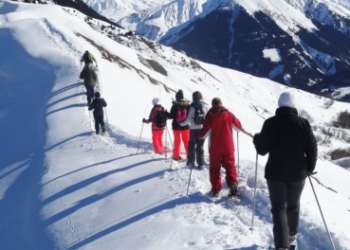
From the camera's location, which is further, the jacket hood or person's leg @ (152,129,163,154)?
person's leg @ (152,129,163,154)

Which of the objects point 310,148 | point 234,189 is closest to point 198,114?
point 234,189

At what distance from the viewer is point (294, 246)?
30.4ft

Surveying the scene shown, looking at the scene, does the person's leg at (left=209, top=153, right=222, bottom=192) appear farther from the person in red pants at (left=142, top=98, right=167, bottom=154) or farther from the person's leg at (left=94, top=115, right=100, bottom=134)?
the person's leg at (left=94, top=115, right=100, bottom=134)

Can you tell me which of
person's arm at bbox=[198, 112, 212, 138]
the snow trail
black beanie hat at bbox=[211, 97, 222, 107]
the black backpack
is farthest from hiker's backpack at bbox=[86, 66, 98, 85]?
black beanie hat at bbox=[211, 97, 222, 107]

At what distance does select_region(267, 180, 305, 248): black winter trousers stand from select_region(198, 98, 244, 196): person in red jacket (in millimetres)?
3071

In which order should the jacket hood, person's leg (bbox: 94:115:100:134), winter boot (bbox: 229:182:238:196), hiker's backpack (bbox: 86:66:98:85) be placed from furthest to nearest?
hiker's backpack (bbox: 86:66:98:85)
person's leg (bbox: 94:115:100:134)
winter boot (bbox: 229:182:238:196)
the jacket hood

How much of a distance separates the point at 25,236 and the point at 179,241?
418 centimetres

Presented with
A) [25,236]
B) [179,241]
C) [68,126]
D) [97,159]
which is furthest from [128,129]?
[179,241]

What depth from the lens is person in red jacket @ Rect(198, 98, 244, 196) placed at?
12.1 metres

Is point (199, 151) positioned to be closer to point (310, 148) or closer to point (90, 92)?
point (310, 148)

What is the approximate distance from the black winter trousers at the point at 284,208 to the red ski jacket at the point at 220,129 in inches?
122

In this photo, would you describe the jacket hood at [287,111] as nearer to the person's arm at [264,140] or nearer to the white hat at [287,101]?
the white hat at [287,101]

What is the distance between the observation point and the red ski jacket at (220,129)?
12.1 m

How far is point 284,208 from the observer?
888cm
